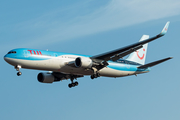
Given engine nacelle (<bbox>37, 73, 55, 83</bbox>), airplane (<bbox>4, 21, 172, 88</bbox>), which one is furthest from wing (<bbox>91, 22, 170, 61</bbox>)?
engine nacelle (<bbox>37, 73, 55, 83</bbox>)

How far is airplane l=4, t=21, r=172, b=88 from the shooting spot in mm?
43844

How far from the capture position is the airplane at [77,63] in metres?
43.8

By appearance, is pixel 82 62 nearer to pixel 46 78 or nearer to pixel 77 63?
pixel 77 63

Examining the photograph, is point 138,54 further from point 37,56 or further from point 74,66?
point 37,56

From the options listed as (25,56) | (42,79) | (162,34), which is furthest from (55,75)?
(162,34)

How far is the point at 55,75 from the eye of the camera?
2114 inches

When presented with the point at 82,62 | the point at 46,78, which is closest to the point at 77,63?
the point at 82,62

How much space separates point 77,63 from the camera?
1817 inches

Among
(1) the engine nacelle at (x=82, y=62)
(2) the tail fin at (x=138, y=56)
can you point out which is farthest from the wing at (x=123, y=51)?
(2) the tail fin at (x=138, y=56)

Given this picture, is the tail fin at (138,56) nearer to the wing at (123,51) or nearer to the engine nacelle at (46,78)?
the wing at (123,51)

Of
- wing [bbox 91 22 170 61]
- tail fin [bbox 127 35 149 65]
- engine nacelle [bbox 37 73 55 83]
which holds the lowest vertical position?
engine nacelle [bbox 37 73 55 83]

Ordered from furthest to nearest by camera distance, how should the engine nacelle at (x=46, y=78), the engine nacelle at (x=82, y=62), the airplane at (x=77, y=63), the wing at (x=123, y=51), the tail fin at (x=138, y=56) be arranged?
the tail fin at (x=138, y=56), the engine nacelle at (x=46, y=78), the engine nacelle at (x=82, y=62), the airplane at (x=77, y=63), the wing at (x=123, y=51)

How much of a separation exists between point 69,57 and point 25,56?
6.70 m

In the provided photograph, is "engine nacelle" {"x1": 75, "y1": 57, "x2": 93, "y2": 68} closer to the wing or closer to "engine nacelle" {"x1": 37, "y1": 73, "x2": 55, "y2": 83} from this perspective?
the wing
